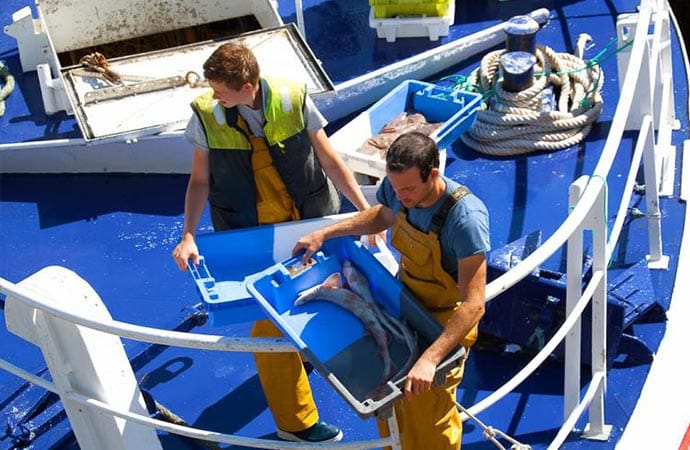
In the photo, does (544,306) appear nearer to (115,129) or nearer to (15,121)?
Answer: (115,129)

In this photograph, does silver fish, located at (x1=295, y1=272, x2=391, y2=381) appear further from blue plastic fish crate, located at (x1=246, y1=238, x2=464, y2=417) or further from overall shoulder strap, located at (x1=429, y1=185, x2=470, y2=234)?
overall shoulder strap, located at (x1=429, y1=185, x2=470, y2=234)

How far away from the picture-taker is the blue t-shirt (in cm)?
316

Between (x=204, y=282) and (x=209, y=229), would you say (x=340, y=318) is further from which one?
(x=209, y=229)

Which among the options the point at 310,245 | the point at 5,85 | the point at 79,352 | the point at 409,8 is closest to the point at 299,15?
the point at 409,8

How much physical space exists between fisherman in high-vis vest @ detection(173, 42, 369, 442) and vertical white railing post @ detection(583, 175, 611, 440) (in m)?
0.80

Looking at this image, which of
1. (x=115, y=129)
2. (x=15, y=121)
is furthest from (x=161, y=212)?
(x=15, y=121)

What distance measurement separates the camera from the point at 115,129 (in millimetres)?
5484

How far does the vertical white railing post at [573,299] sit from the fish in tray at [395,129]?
164cm

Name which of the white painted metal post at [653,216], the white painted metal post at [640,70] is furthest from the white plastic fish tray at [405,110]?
the white painted metal post at [653,216]

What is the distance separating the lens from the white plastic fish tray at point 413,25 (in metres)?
6.15

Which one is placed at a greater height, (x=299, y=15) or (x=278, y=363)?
(x=299, y=15)

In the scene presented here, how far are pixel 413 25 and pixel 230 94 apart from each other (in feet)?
8.99

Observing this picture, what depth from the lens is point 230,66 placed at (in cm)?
360

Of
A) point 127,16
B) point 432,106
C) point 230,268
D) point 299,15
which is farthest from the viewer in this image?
point 127,16
